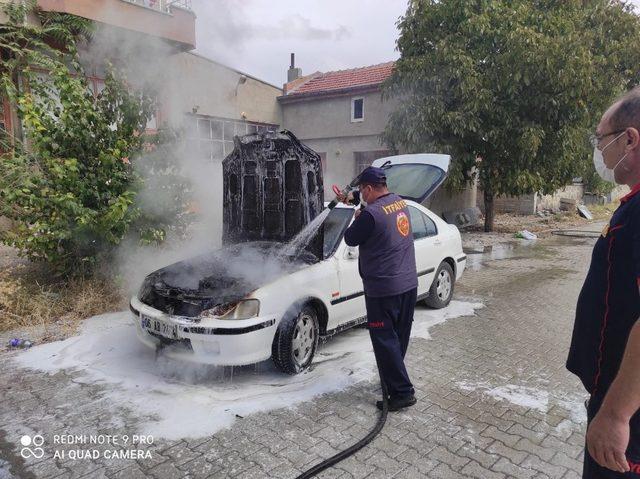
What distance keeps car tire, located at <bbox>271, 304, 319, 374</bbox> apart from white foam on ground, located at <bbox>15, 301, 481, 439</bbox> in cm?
12

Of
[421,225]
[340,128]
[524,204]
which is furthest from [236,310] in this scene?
[524,204]

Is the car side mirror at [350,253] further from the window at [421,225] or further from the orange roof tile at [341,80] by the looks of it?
the orange roof tile at [341,80]

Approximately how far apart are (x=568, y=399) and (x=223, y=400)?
2673 mm

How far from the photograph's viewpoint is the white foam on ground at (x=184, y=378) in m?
3.22

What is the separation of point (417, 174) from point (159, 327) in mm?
3434

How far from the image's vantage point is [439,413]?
328 cm

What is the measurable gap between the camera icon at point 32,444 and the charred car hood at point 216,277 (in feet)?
3.87

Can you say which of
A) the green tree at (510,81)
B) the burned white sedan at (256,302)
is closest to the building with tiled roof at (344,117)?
the green tree at (510,81)

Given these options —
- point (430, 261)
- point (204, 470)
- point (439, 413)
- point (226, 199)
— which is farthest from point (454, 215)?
point (204, 470)

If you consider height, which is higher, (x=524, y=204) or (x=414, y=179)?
(x=414, y=179)

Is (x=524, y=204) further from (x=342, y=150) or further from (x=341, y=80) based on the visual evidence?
(x=341, y=80)

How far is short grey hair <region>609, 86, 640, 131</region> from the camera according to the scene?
1.60 metres

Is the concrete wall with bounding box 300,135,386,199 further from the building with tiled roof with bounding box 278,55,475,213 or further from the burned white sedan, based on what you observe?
the burned white sedan

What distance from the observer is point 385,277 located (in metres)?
3.28
